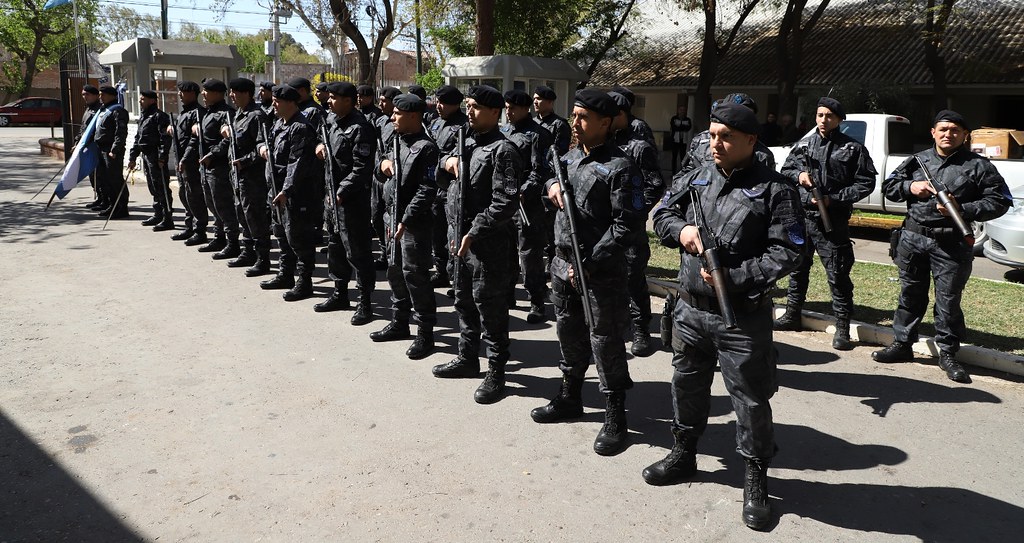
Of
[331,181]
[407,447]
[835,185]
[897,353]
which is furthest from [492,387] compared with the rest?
[835,185]

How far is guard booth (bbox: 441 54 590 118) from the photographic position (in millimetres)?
16828

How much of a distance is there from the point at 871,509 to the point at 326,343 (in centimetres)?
414

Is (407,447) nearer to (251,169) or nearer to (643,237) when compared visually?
(643,237)

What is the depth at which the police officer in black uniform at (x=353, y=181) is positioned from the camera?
668 centimetres

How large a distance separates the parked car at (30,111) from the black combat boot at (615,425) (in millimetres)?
42492

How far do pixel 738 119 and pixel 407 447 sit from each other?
2.48 metres

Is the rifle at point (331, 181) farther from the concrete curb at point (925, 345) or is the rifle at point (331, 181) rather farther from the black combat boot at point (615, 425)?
the black combat boot at point (615, 425)

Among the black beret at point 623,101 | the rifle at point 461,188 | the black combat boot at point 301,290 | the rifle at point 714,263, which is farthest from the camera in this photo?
the black combat boot at point 301,290

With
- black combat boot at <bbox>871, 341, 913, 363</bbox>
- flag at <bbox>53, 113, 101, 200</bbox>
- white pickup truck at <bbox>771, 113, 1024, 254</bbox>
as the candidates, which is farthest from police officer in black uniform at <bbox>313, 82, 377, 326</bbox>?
white pickup truck at <bbox>771, 113, 1024, 254</bbox>

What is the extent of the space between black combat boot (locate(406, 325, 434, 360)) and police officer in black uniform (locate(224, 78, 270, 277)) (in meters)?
3.21

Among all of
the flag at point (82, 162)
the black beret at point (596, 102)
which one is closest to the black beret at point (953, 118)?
the black beret at point (596, 102)

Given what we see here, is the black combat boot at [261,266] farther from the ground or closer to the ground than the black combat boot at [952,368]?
farther from the ground

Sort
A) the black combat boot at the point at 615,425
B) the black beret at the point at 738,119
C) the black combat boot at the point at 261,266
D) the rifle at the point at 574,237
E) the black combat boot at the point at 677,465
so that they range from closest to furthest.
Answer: the black beret at the point at 738,119, the black combat boot at the point at 677,465, the rifle at the point at 574,237, the black combat boot at the point at 615,425, the black combat boot at the point at 261,266

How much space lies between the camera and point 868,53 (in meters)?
21.0
